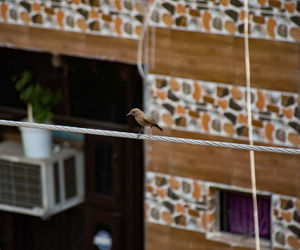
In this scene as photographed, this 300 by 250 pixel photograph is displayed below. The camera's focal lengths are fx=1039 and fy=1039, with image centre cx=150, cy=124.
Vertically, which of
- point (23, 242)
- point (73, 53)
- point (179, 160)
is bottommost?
point (23, 242)

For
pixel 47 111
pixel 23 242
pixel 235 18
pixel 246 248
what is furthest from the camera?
pixel 23 242

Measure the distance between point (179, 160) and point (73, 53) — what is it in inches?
65.9

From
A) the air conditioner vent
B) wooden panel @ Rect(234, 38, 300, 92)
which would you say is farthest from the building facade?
the air conditioner vent

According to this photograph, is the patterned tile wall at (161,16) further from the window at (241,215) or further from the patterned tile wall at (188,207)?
the window at (241,215)

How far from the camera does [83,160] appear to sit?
1255cm

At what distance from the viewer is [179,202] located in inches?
440

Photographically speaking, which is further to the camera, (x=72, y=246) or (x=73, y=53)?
(x=72, y=246)

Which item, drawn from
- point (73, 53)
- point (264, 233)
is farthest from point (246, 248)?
point (73, 53)

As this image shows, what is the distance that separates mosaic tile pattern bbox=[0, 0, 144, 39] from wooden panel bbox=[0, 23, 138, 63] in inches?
2.6

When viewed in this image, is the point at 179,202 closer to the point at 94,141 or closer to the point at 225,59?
the point at 94,141

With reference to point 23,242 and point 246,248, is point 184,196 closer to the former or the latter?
point 246,248

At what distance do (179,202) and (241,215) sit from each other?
2.28 feet

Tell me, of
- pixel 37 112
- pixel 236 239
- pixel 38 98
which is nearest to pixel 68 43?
pixel 38 98

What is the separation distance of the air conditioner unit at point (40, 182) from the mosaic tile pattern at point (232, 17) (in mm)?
2406
